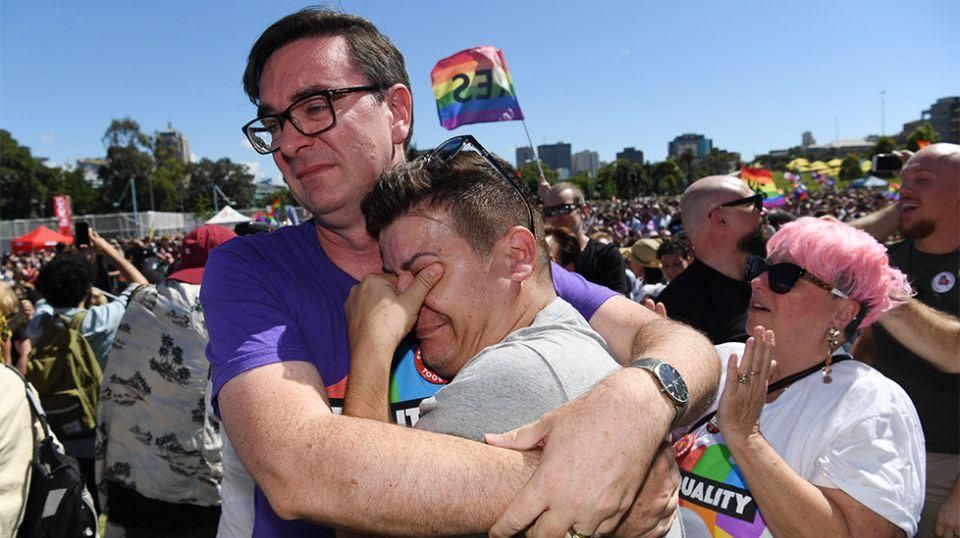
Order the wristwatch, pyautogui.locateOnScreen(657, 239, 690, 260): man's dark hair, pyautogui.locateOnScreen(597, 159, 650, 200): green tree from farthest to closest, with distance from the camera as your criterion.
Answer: pyautogui.locateOnScreen(597, 159, 650, 200): green tree
pyautogui.locateOnScreen(657, 239, 690, 260): man's dark hair
the wristwatch

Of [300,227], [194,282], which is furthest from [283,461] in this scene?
[194,282]

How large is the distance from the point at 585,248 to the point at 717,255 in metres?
2.12

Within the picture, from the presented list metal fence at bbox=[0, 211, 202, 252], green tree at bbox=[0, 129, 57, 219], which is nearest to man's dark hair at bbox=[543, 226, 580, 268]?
metal fence at bbox=[0, 211, 202, 252]

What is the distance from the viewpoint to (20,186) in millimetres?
71188

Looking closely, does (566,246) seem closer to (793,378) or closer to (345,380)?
(793,378)

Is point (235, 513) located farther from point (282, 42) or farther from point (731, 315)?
point (731, 315)

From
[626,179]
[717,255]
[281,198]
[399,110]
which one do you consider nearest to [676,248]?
[717,255]

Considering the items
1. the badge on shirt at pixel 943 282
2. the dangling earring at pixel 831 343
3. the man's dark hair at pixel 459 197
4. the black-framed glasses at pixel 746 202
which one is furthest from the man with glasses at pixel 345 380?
the badge on shirt at pixel 943 282

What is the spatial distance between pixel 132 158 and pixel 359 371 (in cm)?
9081

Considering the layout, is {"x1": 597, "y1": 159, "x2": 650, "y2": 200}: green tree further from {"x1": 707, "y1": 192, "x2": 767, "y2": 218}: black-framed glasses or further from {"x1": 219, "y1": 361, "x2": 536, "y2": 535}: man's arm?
{"x1": 219, "y1": 361, "x2": 536, "y2": 535}: man's arm

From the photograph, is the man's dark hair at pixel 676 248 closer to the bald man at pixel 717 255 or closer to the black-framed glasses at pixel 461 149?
the bald man at pixel 717 255

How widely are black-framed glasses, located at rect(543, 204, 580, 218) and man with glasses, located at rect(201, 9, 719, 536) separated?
4551mm

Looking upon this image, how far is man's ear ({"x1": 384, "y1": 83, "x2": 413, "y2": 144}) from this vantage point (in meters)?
2.11

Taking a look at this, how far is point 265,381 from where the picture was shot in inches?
54.9
